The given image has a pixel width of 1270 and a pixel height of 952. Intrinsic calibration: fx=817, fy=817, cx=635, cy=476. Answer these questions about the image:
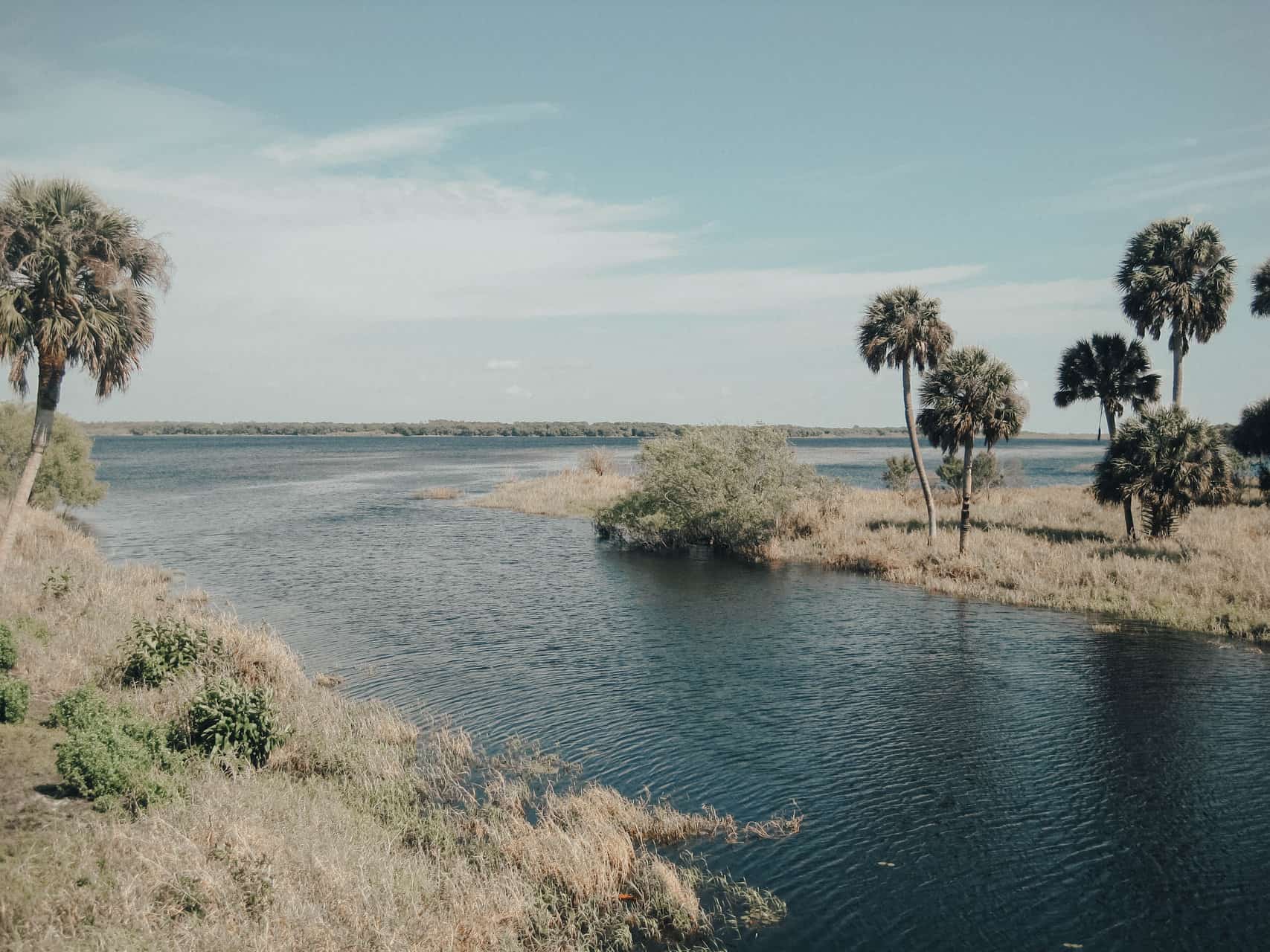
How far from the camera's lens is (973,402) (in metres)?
35.2

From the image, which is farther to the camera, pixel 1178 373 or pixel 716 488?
pixel 716 488

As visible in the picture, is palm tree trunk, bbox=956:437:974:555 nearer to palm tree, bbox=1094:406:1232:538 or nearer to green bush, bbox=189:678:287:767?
palm tree, bbox=1094:406:1232:538

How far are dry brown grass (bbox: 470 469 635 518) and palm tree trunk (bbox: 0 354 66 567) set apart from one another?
41744mm

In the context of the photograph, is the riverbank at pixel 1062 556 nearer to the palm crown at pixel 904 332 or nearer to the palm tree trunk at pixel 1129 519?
the palm tree trunk at pixel 1129 519

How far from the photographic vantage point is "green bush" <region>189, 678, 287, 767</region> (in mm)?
13633

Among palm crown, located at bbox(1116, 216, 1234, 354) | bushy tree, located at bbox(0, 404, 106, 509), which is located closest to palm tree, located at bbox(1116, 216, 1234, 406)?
palm crown, located at bbox(1116, 216, 1234, 354)

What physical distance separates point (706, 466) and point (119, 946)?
36630mm

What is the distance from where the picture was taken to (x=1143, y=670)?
22.0 meters

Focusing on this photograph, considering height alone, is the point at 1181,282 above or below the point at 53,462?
above

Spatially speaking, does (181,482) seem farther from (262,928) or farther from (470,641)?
(262,928)

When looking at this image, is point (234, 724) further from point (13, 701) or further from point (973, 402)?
point (973, 402)

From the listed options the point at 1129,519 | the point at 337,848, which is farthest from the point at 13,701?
the point at 1129,519

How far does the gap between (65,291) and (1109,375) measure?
42157mm

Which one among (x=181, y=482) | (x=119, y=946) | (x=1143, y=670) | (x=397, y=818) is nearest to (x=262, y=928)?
(x=119, y=946)
